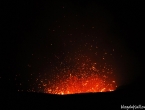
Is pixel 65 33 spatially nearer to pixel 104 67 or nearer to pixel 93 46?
pixel 93 46

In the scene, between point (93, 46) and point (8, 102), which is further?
point (93, 46)

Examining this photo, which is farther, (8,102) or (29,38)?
(29,38)

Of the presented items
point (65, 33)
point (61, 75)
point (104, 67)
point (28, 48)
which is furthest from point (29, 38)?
point (104, 67)

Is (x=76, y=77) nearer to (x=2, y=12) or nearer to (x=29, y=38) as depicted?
(x=29, y=38)

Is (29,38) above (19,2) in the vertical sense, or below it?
below

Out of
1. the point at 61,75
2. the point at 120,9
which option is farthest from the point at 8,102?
the point at 120,9

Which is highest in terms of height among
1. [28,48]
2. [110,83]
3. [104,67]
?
[28,48]
